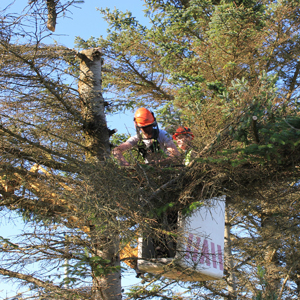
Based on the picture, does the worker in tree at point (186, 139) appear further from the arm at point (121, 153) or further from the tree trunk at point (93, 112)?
the tree trunk at point (93, 112)

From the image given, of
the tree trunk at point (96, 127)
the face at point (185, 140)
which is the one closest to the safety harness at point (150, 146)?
the face at point (185, 140)

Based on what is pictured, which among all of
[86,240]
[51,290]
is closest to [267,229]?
[86,240]

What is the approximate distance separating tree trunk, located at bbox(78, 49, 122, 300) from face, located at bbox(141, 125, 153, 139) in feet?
2.42

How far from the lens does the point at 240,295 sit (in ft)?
28.3

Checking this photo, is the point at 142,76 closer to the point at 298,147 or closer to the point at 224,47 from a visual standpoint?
the point at 224,47

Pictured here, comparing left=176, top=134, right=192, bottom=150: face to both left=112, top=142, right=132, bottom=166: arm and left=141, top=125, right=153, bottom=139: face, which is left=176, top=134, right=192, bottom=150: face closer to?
left=141, top=125, right=153, bottom=139: face

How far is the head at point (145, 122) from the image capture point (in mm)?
6477

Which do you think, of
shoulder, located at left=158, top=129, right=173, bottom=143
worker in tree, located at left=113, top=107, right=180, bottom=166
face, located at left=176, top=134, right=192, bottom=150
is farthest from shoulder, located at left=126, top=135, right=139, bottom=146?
face, located at left=176, top=134, right=192, bottom=150

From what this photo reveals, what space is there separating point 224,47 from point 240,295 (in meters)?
5.86

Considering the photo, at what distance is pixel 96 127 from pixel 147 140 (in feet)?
3.63

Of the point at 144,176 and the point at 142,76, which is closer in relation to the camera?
the point at 144,176

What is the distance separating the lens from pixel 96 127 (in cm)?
702

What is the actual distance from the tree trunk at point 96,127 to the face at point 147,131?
29.0 inches

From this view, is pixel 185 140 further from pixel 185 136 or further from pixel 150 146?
pixel 150 146
